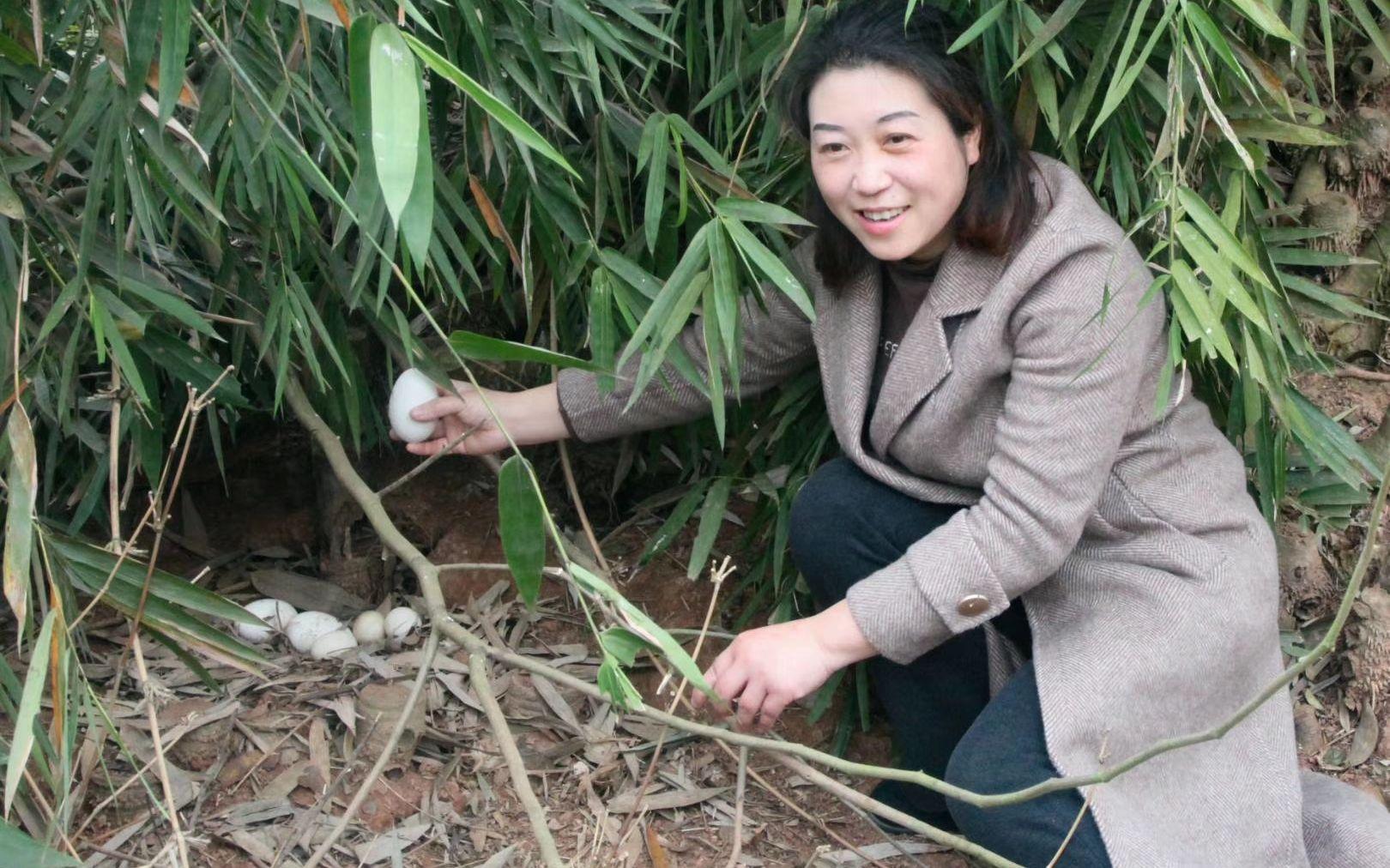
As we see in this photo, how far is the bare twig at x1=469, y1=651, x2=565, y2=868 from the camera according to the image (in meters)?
1.48

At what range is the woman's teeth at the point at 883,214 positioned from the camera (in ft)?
5.68

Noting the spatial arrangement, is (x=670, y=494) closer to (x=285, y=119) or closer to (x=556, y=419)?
(x=556, y=419)

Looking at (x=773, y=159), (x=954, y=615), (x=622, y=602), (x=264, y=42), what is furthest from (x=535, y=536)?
(x=773, y=159)

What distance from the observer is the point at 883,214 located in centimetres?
174

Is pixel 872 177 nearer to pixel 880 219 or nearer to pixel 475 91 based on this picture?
pixel 880 219

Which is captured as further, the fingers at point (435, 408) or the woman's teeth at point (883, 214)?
the fingers at point (435, 408)

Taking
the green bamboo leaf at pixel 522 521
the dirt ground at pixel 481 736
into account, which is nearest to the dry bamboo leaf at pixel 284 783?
the dirt ground at pixel 481 736

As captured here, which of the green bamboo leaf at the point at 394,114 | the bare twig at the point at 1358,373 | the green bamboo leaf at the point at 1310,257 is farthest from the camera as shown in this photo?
the bare twig at the point at 1358,373

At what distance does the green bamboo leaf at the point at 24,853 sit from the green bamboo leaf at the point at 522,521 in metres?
0.49

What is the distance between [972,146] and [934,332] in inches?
8.6

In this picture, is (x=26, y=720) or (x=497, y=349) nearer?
(x=497, y=349)

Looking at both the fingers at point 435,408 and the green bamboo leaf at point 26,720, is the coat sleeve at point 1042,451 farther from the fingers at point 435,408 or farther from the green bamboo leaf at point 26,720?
the green bamboo leaf at point 26,720

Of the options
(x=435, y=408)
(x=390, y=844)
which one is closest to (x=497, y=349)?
(x=435, y=408)

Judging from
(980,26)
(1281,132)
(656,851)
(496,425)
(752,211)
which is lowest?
(656,851)
